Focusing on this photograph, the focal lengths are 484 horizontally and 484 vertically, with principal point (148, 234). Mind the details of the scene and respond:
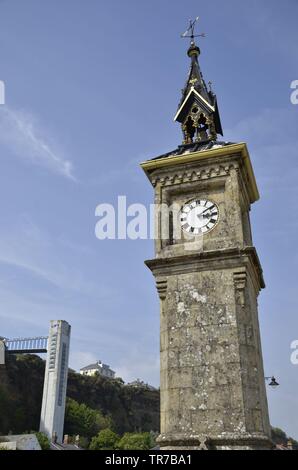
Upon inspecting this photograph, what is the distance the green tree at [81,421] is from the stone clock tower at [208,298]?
67.0 meters

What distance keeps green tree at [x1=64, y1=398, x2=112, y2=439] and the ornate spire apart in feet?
221

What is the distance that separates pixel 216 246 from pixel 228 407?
16.1 feet

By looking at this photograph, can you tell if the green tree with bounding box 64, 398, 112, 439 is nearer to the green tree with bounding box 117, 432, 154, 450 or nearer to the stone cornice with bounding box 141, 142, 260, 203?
the green tree with bounding box 117, 432, 154, 450

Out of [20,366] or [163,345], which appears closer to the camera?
[163,345]

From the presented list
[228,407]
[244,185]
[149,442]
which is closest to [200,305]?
[228,407]

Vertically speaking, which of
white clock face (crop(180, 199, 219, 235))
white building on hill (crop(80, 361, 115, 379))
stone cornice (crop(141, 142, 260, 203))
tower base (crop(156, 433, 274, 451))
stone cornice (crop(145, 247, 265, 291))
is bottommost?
tower base (crop(156, 433, 274, 451))

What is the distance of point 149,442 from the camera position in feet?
211

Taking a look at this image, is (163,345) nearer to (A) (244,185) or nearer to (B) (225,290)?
(B) (225,290)

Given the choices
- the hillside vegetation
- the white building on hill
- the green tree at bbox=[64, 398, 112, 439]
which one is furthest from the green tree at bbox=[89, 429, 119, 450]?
the white building on hill

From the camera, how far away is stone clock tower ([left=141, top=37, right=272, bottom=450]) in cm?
1310

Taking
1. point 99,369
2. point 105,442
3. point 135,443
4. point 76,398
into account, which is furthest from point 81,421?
point 99,369

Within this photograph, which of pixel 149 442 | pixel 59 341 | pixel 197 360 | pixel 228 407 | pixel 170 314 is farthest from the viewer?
pixel 59 341

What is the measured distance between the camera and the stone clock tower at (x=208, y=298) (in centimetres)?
1310

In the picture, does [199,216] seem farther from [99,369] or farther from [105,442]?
[99,369]
